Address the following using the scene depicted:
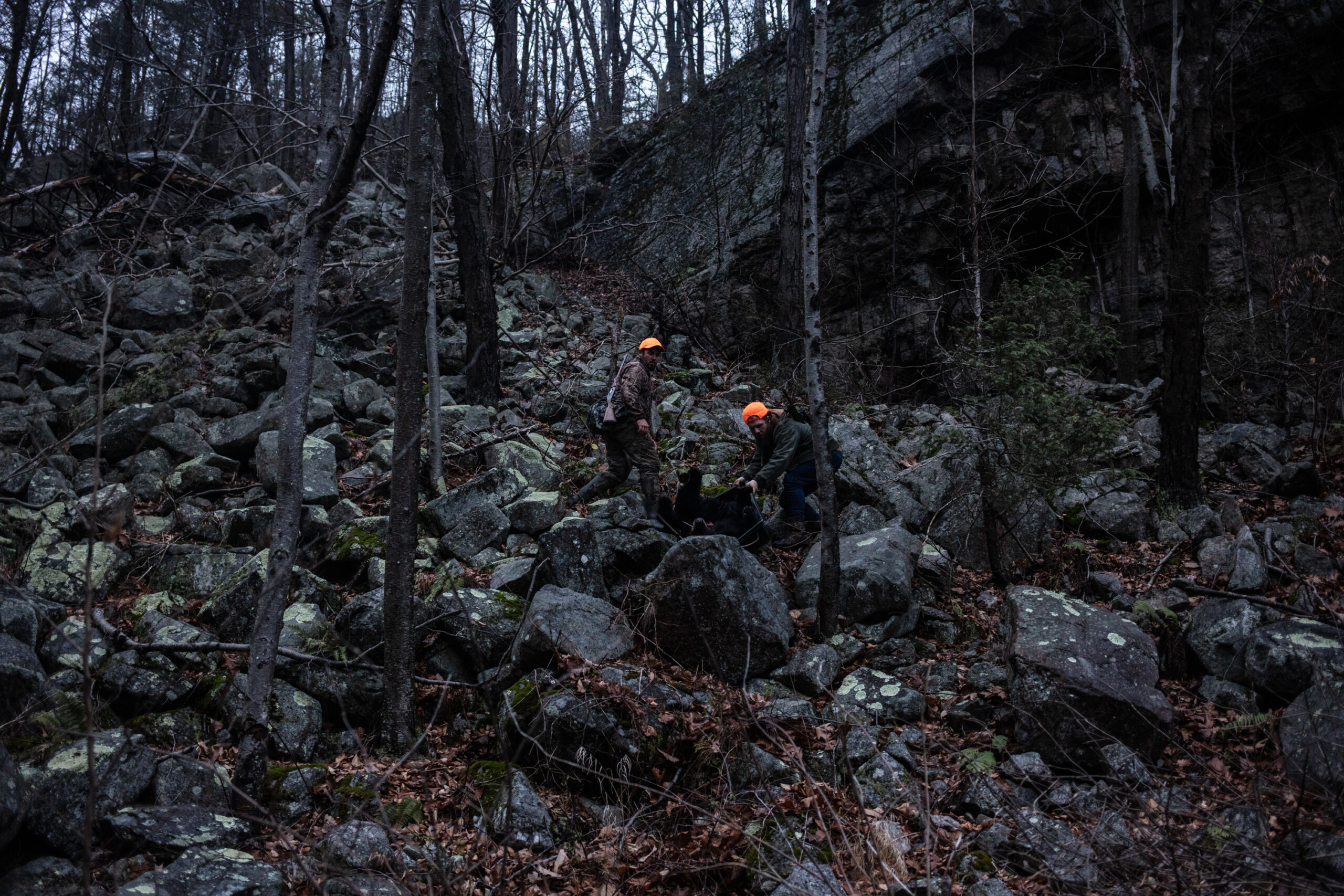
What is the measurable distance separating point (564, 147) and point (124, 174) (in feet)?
34.7

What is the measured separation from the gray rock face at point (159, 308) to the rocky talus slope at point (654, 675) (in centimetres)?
214

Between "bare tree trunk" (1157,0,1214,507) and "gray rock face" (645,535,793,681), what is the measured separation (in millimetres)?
5050

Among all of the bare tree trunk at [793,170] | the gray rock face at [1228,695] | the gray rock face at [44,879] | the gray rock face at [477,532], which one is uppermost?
the bare tree trunk at [793,170]

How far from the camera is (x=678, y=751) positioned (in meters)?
4.97

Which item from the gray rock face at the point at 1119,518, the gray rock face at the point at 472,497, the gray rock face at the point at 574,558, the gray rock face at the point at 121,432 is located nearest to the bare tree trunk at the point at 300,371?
the gray rock face at the point at 574,558

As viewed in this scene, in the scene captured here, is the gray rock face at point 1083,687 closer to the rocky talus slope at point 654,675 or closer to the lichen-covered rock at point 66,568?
the rocky talus slope at point 654,675

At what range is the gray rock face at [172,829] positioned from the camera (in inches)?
153

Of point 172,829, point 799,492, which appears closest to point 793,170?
point 799,492

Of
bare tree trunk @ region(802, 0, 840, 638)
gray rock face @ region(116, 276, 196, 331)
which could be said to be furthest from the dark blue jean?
gray rock face @ region(116, 276, 196, 331)

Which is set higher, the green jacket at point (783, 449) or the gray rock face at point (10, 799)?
the green jacket at point (783, 449)

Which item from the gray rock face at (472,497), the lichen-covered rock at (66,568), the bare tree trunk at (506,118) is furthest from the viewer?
the bare tree trunk at (506,118)

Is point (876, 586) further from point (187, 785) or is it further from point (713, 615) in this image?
point (187, 785)

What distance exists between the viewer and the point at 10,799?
361cm

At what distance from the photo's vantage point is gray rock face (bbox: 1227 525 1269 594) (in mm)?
6242
